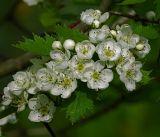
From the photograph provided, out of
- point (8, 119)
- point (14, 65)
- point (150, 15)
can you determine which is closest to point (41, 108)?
point (8, 119)

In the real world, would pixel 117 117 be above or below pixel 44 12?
below

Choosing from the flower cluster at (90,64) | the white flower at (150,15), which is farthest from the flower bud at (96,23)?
the white flower at (150,15)

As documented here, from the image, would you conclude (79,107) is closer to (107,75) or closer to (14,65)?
(107,75)

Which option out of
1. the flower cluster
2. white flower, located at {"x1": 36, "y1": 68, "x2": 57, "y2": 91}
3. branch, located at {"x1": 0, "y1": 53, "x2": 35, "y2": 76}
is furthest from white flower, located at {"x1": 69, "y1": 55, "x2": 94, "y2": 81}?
branch, located at {"x1": 0, "y1": 53, "x2": 35, "y2": 76}

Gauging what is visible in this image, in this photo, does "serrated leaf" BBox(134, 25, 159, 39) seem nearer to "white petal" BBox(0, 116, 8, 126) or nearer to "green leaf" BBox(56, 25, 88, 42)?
"green leaf" BBox(56, 25, 88, 42)

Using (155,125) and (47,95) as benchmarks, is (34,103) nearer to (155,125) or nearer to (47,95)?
(47,95)

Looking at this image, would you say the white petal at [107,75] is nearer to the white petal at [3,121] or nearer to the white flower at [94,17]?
the white flower at [94,17]

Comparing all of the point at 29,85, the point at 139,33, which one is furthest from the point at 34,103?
the point at 139,33
